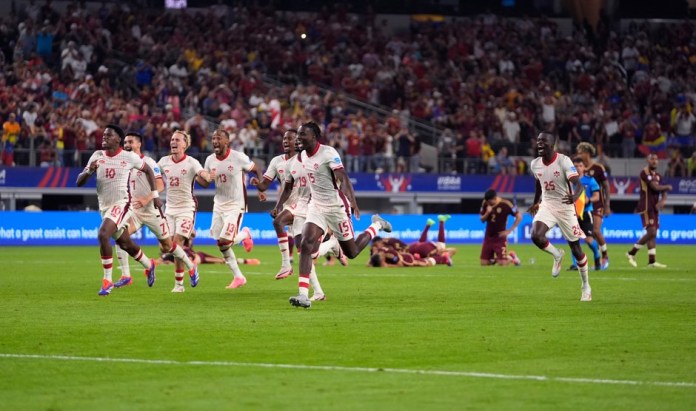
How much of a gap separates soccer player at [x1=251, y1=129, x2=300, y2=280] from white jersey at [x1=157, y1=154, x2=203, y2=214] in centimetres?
110

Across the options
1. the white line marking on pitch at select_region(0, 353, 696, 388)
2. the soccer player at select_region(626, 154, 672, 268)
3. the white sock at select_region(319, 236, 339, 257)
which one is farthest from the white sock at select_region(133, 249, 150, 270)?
the soccer player at select_region(626, 154, 672, 268)

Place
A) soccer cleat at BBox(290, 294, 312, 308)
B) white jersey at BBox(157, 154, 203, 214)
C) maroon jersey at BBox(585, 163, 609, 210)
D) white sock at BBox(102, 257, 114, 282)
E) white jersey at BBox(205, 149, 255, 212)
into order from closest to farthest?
soccer cleat at BBox(290, 294, 312, 308) < white sock at BBox(102, 257, 114, 282) < white jersey at BBox(157, 154, 203, 214) < white jersey at BBox(205, 149, 255, 212) < maroon jersey at BBox(585, 163, 609, 210)

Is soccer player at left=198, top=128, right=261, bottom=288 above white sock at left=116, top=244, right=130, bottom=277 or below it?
above

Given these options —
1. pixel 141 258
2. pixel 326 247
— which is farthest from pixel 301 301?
pixel 141 258

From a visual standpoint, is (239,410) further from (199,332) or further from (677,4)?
(677,4)

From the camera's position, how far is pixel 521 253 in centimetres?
3878

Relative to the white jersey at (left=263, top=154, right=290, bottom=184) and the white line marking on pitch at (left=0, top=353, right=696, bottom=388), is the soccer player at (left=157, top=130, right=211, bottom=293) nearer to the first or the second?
the white jersey at (left=263, top=154, right=290, bottom=184)

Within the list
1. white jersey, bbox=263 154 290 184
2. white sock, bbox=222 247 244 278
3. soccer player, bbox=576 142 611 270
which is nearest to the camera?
white sock, bbox=222 247 244 278

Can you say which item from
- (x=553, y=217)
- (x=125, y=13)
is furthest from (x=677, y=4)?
(x=553, y=217)

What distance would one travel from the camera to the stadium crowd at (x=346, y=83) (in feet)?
143

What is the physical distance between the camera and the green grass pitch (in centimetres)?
963

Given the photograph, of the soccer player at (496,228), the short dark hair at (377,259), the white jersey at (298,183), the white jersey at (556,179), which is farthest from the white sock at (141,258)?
the soccer player at (496,228)

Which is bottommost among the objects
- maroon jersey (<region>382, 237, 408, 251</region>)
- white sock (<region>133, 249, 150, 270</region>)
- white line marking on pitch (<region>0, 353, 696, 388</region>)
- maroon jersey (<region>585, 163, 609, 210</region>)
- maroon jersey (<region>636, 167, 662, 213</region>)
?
maroon jersey (<region>382, 237, 408, 251</region>)

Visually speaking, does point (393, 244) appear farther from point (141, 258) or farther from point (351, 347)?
point (351, 347)
